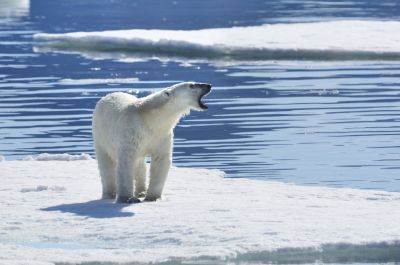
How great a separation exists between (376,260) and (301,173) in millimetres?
3923

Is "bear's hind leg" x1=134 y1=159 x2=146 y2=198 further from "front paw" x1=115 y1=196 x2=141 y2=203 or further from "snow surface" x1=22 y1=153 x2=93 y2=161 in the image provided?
"snow surface" x1=22 y1=153 x2=93 y2=161

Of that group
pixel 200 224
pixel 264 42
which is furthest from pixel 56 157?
pixel 264 42

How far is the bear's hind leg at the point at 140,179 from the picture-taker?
355 inches

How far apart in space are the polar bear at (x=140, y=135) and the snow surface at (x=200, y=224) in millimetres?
164

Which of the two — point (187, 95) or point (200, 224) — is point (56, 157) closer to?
point (187, 95)

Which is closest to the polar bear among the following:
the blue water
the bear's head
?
the bear's head

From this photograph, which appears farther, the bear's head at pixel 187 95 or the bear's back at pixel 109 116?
the bear's back at pixel 109 116

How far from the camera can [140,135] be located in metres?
8.66

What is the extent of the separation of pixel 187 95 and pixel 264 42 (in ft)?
44.7

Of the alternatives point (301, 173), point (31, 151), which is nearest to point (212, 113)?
point (31, 151)

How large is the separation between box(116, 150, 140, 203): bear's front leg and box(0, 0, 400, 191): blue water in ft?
6.82

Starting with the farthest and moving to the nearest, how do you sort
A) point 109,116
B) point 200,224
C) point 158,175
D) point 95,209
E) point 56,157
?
→ point 56,157 → point 109,116 → point 158,175 → point 95,209 → point 200,224

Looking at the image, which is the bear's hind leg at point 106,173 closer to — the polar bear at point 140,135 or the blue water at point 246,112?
the polar bear at point 140,135

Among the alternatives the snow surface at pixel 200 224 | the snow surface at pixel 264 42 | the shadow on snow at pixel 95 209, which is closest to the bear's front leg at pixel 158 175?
the snow surface at pixel 200 224
